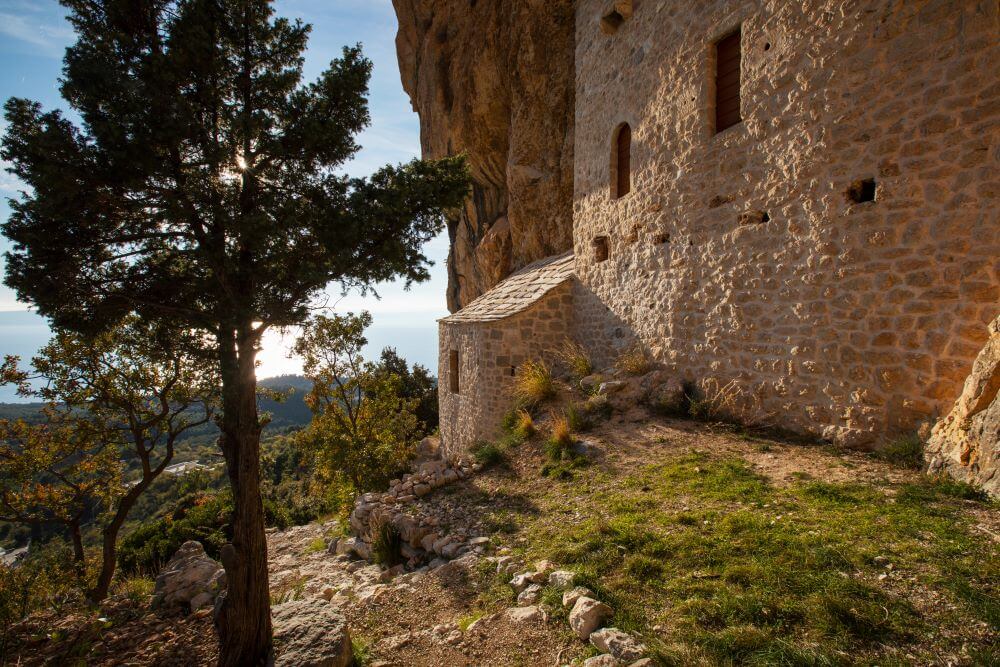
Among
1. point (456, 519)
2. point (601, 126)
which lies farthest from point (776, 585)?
point (601, 126)

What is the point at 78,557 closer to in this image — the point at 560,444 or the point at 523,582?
the point at 560,444

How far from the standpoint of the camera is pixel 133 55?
371 cm

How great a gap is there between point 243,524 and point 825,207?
272 inches

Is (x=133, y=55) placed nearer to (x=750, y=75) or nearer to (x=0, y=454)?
(x=750, y=75)

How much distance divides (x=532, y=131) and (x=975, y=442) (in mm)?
11478

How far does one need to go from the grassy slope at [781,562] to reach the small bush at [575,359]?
393 centimetres

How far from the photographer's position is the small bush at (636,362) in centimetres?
780

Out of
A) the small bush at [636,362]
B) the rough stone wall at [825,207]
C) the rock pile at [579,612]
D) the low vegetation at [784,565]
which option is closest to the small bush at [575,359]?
the small bush at [636,362]

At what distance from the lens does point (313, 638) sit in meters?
3.50

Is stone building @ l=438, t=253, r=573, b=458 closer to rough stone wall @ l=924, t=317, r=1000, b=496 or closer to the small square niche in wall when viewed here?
the small square niche in wall

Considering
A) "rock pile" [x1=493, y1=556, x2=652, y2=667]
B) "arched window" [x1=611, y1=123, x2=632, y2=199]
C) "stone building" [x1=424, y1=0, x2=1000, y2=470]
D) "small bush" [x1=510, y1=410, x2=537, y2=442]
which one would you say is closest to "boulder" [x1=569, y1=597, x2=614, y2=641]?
"rock pile" [x1=493, y1=556, x2=652, y2=667]

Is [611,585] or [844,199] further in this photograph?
[844,199]

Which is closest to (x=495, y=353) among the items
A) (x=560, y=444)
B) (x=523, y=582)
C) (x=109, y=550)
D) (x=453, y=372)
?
(x=453, y=372)

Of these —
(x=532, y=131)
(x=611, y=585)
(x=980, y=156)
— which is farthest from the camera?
(x=532, y=131)
